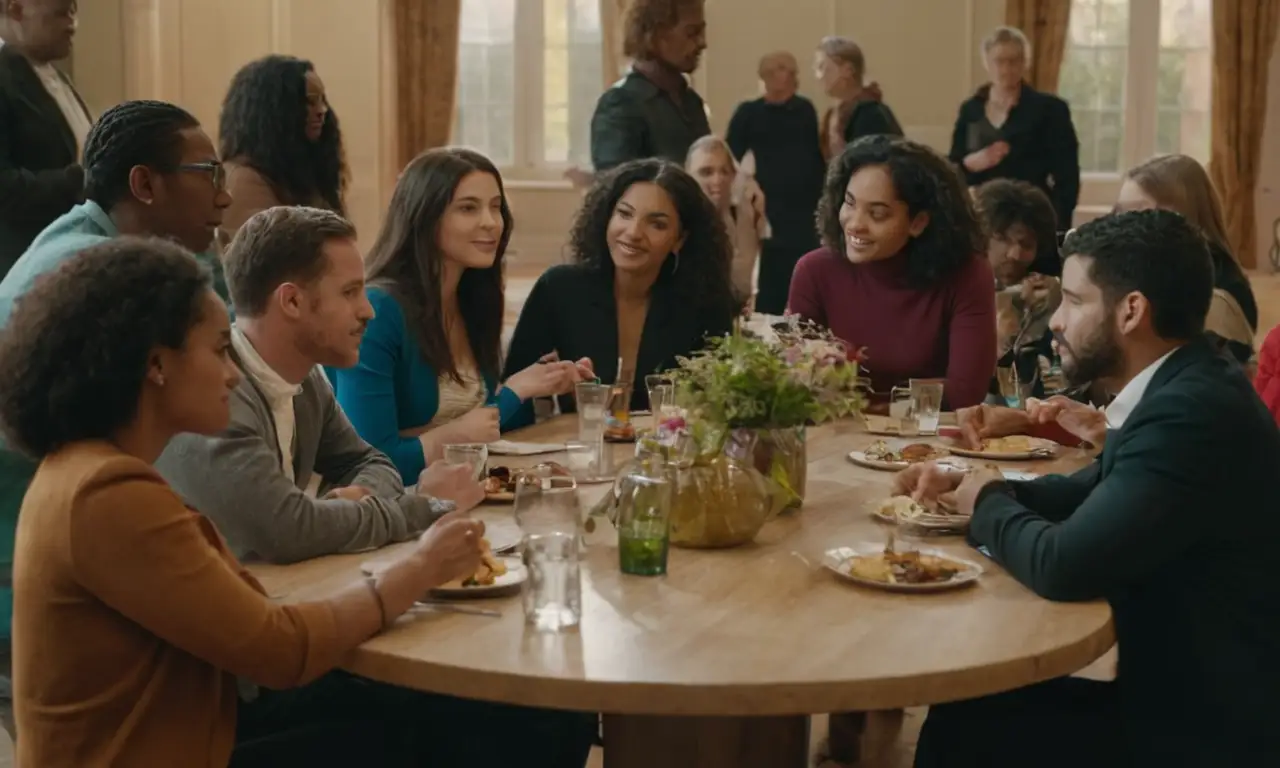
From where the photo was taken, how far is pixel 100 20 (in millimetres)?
8969

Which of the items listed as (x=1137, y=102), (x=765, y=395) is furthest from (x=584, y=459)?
(x=1137, y=102)

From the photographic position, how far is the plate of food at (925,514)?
2.38 meters

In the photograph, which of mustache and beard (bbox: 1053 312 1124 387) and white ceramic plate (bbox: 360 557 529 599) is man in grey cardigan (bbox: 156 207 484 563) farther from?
mustache and beard (bbox: 1053 312 1124 387)

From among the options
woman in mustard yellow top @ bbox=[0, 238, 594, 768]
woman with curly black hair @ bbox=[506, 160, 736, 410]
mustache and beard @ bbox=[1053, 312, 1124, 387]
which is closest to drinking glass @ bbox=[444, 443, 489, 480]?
woman in mustard yellow top @ bbox=[0, 238, 594, 768]

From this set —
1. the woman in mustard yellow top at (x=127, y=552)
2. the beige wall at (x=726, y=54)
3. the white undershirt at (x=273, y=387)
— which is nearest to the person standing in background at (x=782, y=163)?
the beige wall at (x=726, y=54)

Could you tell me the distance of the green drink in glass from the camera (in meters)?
2.11

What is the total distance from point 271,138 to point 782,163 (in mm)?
3234

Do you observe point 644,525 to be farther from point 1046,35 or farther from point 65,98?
point 1046,35

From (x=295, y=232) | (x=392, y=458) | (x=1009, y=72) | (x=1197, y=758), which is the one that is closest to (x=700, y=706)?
(x=1197, y=758)

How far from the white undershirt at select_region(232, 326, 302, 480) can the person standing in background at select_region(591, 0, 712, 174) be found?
2584mm

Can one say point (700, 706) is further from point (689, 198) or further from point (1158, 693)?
point (689, 198)

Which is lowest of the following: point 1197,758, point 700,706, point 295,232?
point 1197,758

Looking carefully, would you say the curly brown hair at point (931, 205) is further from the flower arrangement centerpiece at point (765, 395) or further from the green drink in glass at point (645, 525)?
the green drink in glass at point (645, 525)

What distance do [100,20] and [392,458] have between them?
22.7 feet
